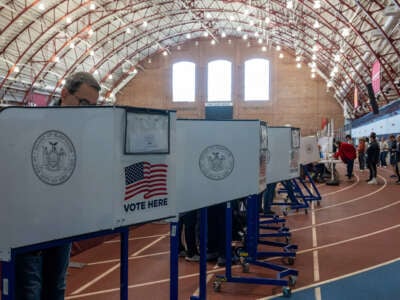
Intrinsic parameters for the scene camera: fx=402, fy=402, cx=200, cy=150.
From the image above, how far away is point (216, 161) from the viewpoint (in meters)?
3.98

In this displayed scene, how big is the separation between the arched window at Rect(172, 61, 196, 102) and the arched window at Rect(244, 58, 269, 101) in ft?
15.5

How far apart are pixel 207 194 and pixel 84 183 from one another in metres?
1.93

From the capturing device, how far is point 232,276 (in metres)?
4.77

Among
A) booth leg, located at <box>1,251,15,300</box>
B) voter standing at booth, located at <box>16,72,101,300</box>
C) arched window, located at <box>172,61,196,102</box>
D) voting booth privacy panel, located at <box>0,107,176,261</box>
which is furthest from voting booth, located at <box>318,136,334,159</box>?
arched window, located at <box>172,61,196,102</box>

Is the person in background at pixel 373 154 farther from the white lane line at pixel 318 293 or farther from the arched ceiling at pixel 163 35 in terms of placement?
the white lane line at pixel 318 293

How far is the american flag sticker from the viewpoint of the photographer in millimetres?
2266

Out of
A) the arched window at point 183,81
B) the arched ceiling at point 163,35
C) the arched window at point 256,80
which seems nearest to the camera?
the arched ceiling at point 163,35

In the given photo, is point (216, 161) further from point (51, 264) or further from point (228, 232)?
point (51, 264)

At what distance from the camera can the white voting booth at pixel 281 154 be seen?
6.69 meters

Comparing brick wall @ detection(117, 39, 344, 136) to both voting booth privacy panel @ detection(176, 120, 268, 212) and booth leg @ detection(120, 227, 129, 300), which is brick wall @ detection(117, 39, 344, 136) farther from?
booth leg @ detection(120, 227, 129, 300)

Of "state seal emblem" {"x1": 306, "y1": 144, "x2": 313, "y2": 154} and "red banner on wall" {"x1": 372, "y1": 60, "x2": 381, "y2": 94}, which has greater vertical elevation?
"red banner on wall" {"x1": 372, "y1": 60, "x2": 381, "y2": 94}

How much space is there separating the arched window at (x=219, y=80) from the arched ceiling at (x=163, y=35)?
7.48ft

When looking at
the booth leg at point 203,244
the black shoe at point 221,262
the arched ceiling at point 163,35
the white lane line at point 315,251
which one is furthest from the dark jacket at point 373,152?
the booth leg at point 203,244

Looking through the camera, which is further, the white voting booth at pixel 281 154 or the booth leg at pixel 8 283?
the white voting booth at pixel 281 154
